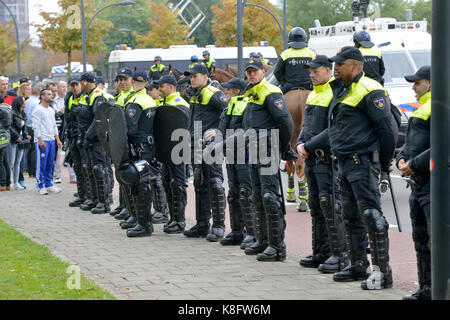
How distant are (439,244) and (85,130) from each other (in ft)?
27.1

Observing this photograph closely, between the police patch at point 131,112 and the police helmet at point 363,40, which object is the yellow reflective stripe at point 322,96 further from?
the police helmet at point 363,40

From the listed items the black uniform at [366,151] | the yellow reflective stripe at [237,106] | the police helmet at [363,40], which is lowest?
the black uniform at [366,151]

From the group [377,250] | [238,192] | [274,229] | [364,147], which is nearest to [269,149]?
[274,229]

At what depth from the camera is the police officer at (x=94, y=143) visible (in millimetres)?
12477

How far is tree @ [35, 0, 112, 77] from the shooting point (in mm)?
42594

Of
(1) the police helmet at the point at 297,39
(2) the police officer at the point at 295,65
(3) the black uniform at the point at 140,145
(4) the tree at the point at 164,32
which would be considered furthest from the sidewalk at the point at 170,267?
(4) the tree at the point at 164,32

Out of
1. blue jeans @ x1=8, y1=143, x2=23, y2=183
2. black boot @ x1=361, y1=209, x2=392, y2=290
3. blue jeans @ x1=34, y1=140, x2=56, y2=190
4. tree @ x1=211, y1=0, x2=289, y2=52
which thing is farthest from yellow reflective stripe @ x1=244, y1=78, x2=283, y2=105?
tree @ x1=211, y1=0, x2=289, y2=52

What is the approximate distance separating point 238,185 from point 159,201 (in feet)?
8.72

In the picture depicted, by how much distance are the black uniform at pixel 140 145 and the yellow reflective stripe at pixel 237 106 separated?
1.63 meters

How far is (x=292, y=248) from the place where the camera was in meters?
9.19

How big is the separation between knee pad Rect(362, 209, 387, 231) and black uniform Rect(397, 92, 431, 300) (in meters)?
0.47

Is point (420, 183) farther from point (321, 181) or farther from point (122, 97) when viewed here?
point (122, 97)

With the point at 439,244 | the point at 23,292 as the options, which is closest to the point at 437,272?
the point at 439,244
